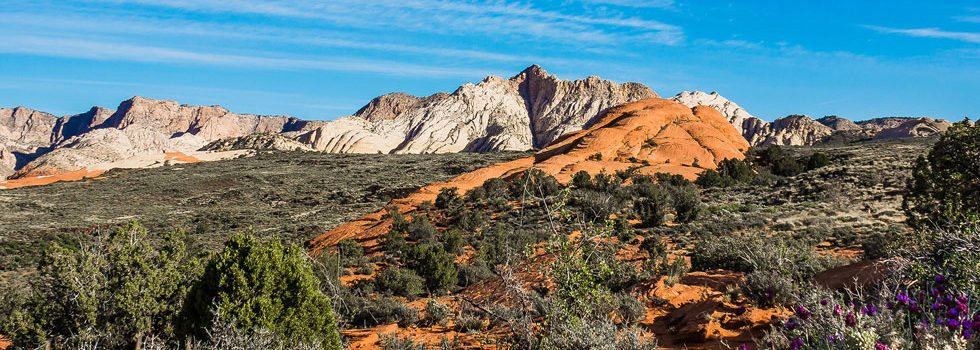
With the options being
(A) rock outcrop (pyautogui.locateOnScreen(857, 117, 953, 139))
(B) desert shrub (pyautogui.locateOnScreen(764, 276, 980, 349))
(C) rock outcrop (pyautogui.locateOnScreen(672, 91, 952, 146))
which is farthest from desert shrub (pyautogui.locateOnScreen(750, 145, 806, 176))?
(A) rock outcrop (pyautogui.locateOnScreen(857, 117, 953, 139))

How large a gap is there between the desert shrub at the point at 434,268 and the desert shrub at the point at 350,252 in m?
3.88

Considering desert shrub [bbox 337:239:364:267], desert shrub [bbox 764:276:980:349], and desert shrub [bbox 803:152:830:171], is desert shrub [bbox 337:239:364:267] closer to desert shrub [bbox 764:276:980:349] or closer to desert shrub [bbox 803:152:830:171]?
desert shrub [bbox 764:276:980:349]

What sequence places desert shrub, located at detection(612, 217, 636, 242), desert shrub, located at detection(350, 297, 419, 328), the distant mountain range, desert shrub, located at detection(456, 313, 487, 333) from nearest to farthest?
desert shrub, located at detection(456, 313, 487, 333), desert shrub, located at detection(350, 297, 419, 328), desert shrub, located at detection(612, 217, 636, 242), the distant mountain range

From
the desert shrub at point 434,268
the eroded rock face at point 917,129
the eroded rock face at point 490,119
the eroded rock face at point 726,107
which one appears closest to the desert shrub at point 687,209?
the desert shrub at point 434,268

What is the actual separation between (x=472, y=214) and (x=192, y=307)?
19.3m

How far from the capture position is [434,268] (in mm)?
18172

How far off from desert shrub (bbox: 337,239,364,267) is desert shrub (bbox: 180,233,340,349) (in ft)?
39.9

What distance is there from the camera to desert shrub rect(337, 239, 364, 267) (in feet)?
72.6

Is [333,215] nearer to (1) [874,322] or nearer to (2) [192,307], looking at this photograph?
(2) [192,307]

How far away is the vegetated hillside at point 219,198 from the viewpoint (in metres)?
31.8

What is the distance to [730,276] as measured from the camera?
37.8 ft

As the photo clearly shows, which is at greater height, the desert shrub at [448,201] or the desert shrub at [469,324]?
the desert shrub at [448,201]

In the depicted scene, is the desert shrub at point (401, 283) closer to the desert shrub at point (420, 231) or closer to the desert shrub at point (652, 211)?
the desert shrub at point (420, 231)

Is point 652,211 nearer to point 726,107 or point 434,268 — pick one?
point 434,268
